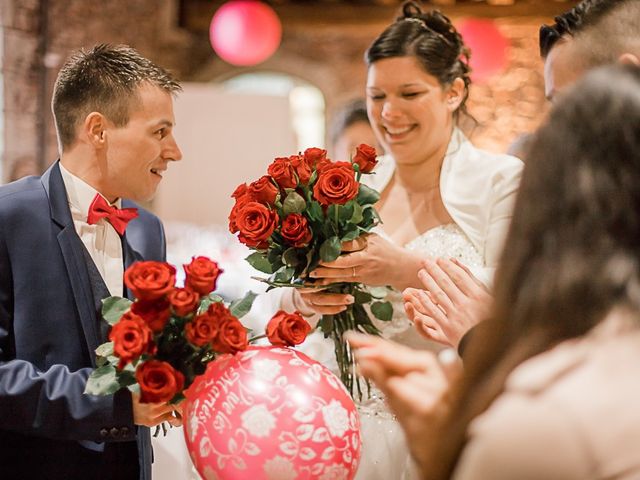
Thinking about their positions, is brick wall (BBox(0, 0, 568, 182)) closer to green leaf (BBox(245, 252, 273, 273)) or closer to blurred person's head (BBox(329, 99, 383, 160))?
blurred person's head (BBox(329, 99, 383, 160))

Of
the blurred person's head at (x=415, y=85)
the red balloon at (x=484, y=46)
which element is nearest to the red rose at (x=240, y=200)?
the blurred person's head at (x=415, y=85)

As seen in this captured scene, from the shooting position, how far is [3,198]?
1955 mm

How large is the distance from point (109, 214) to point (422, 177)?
3.53 ft

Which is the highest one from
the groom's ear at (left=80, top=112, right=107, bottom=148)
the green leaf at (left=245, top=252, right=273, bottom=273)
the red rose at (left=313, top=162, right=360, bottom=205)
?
the groom's ear at (left=80, top=112, right=107, bottom=148)

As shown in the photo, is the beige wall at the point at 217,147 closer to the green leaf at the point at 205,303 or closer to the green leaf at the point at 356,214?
the green leaf at the point at 356,214

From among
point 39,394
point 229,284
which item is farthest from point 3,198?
point 229,284

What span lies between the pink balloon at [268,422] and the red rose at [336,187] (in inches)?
18.1

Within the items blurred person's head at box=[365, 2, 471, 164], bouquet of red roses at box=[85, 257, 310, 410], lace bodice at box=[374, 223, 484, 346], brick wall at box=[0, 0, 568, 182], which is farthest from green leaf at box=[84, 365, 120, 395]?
brick wall at box=[0, 0, 568, 182]

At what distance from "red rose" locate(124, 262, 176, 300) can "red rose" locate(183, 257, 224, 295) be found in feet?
0.18

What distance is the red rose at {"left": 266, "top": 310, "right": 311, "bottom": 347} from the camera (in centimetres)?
185

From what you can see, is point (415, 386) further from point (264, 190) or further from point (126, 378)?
point (264, 190)

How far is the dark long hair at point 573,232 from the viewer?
40.3 inches

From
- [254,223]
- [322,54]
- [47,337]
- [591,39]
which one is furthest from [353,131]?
[322,54]

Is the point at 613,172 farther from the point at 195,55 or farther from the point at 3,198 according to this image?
the point at 195,55
